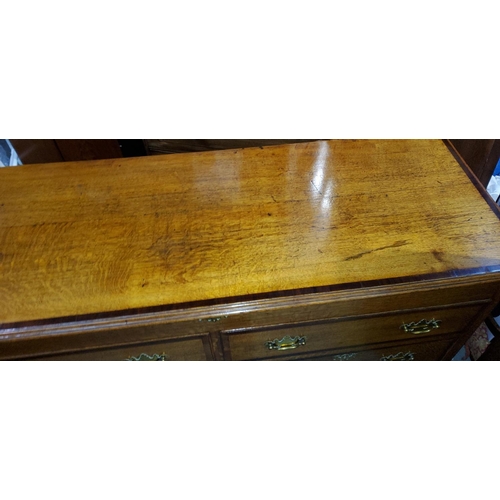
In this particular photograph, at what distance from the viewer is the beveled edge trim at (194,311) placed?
33.0 inches

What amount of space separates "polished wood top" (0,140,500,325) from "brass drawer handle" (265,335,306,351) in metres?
0.20

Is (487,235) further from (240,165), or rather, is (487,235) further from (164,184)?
(164,184)

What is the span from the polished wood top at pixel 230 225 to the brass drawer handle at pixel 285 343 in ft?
0.66

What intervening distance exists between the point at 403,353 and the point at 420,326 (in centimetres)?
16

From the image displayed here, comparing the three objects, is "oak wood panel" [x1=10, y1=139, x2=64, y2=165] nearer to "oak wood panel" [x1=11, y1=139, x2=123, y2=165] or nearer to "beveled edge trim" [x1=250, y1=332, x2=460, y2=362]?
"oak wood panel" [x1=11, y1=139, x2=123, y2=165]

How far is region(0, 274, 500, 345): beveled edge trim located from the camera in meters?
0.84

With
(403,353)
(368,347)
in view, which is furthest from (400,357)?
(368,347)

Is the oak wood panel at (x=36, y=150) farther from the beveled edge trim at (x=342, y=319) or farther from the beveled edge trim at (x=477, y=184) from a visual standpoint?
the beveled edge trim at (x=477, y=184)

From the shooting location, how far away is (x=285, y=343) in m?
1.03

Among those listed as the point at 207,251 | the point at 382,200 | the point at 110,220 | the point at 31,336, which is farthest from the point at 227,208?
the point at 31,336

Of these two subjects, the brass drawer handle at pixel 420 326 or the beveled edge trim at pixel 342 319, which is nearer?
the beveled edge trim at pixel 342 319

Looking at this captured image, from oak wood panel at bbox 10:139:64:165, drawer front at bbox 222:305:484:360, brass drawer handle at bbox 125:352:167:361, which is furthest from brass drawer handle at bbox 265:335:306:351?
oak wood panel at bbox 10:139:64:165

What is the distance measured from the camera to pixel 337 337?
1.04 metres

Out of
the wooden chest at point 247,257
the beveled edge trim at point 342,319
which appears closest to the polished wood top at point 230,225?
the wooden chest at point 247,257
